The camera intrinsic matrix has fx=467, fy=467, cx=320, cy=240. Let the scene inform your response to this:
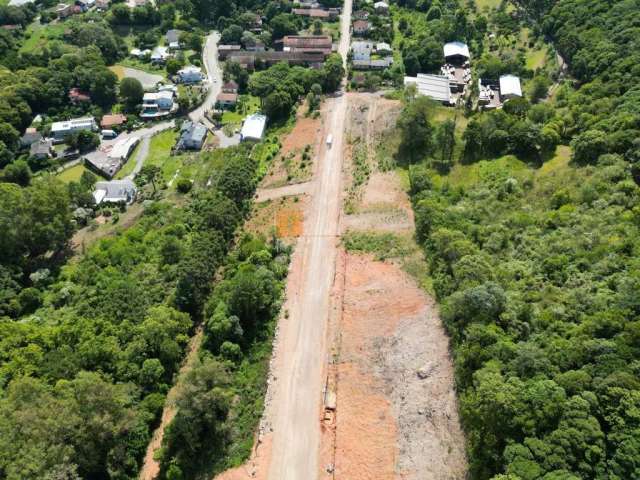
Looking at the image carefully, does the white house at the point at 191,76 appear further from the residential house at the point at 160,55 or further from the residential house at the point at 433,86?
the residential house at the point at 433,86

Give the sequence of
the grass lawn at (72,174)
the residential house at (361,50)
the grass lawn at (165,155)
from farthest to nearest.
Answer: the residential house at (361,50), the grass lawn at (165,155), the grass lawn at (72,174)

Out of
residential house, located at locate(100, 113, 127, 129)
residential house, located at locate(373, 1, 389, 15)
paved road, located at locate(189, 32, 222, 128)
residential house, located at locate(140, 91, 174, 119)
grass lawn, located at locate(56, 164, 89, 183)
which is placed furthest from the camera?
residential house, located at locate(373, 1, 389, 15)

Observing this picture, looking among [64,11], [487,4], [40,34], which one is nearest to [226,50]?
[40,34]

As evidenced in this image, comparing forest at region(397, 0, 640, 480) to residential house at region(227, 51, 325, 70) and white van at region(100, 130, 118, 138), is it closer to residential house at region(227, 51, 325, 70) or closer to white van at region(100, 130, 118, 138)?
residential house at region(227, 51, 325, 70)

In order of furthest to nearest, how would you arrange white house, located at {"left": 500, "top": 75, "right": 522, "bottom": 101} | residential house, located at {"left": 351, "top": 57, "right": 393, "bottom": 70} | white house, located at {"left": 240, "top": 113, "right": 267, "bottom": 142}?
1. residential house, located at {"left": 351, "top": 57, "right": 393, "bottom": 70}
2. white house, located at {"left": 500, "top": 75, "right": 522, "bottom": 101}
3. white house, located at {"left": 240, "top": 113, "right": 267, "bottom": 142}

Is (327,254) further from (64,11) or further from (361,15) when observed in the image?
(64,11)

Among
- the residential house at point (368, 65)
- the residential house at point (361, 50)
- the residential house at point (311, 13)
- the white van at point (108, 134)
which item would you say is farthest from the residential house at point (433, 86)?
the white van at point (108, 134)

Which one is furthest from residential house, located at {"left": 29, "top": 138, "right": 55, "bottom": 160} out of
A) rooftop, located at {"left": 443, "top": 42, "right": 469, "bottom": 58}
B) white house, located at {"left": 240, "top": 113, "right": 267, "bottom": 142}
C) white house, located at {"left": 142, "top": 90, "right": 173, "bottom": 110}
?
rooftop, located at {"left": 443, "top": 42, "right": 469, "bottom": 58}
